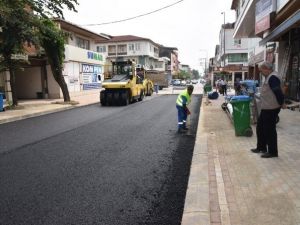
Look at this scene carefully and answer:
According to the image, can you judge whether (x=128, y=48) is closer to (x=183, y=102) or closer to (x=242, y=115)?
(x=183, y=102)

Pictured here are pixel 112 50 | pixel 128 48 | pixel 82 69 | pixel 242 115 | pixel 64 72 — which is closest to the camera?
pixel 242 115

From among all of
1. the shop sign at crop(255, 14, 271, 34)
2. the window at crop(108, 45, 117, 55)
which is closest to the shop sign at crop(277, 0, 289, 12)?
the shop sign at crop(255, 14, 271, 34)

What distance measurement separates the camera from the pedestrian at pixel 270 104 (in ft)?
22.4

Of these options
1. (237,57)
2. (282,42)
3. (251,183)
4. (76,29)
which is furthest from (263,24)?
(237,57)

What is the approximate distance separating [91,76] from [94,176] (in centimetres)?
3138

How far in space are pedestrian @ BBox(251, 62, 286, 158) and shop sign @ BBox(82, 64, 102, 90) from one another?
29267mm

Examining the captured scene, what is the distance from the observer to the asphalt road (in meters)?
4.79

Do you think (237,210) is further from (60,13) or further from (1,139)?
(60,13)

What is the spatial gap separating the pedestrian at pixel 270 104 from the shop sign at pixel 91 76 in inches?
1152

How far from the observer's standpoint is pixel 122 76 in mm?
24344

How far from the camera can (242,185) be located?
539cm

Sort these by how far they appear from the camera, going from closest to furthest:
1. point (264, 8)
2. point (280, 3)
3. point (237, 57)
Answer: point (280, 3) → point (264, 8) → point (237, 57)

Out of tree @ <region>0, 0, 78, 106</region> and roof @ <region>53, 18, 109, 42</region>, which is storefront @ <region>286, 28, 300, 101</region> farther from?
roof @ <region>53, 18, 109, 42</region>

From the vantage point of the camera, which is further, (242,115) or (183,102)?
(183,102)
